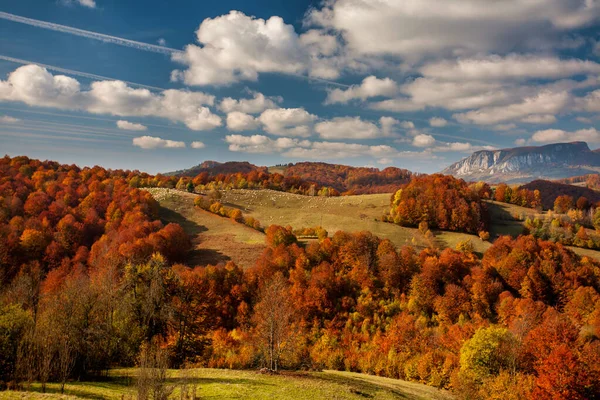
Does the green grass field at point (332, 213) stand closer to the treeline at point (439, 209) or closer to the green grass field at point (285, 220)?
the green grass field at point (285, 220)

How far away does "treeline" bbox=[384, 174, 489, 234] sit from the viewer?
366ft

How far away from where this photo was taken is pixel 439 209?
379ft

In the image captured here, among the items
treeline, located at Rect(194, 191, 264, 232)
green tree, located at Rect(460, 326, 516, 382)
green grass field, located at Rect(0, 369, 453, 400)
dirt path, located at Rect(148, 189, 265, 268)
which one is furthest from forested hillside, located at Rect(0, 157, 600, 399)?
treeline, located at Rect(194, 191, 264, 232)

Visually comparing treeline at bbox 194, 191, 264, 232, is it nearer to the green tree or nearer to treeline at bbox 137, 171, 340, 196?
treeline at bbox 137, 171, 340, 196

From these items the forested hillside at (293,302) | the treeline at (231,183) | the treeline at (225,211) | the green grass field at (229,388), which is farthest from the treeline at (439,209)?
the green grass field at (229,388)

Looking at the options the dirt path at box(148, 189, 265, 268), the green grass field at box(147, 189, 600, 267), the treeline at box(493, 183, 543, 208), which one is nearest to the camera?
the dirt path at box(148, 189, 265, 268)

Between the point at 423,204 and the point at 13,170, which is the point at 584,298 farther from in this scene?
the point at 13,170

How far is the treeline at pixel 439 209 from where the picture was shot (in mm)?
111500

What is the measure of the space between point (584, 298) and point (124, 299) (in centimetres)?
9022

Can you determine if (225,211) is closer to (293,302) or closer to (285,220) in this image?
(285,220)

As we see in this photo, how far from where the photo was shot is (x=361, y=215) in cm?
12044

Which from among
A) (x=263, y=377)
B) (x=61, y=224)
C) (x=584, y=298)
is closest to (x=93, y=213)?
(x=61, y=224)

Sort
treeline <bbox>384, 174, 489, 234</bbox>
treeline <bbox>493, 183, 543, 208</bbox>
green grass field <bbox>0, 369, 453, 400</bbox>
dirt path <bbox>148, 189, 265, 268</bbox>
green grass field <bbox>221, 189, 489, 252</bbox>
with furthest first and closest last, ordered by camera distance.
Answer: treeline <bbox>493, 183, 543, 208</bbox>, treeline <bbox>384, 174, 489, 234</bbox>, green grass field <bbox>221, 189, 489, 252</bbox>, dirt path <bbox>148, 189, 265, 268</bbox>, green grass field <bbox>0, 369, 453, 400</bbox>

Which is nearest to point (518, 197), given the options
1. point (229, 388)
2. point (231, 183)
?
point (231, 183)
